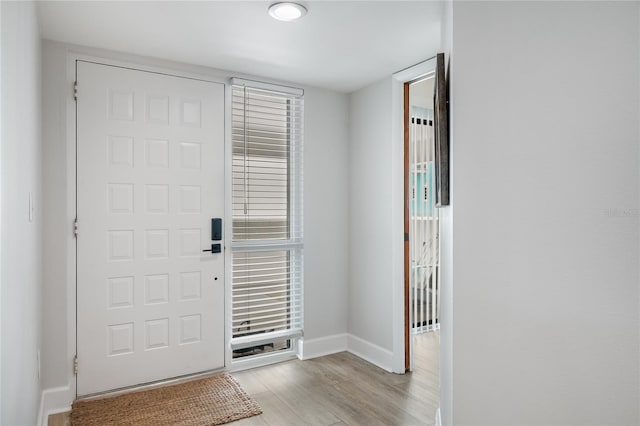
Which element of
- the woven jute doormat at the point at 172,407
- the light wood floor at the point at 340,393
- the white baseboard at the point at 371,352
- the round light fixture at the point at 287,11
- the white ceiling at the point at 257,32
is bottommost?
the light wood floor at the point at 340,393

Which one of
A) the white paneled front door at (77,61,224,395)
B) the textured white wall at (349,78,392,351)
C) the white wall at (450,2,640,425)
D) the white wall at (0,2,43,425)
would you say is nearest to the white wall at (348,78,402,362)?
the textured white wall at (349,78,392,351)

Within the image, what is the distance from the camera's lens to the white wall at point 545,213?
3.77 feet

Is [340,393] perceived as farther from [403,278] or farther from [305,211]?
[305,211]

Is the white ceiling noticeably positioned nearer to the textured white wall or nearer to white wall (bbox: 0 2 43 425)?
the textured white wall

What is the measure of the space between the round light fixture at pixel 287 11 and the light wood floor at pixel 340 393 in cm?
243

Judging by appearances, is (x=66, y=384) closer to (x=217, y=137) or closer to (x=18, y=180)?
(x=18, y=180)

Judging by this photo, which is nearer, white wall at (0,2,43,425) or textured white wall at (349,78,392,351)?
white wall at (0,2,43,425)

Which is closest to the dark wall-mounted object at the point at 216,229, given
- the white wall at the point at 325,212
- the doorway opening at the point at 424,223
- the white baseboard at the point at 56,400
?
the white wall at the point at 325,212

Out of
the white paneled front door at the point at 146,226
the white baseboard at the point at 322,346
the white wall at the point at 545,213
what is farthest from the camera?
the white baseboard at the point at 322,346

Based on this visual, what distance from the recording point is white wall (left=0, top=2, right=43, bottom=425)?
3.91 feet

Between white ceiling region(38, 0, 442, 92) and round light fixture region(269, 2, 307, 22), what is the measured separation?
0.13 feet

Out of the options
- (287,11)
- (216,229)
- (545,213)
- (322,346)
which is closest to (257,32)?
(287,11)

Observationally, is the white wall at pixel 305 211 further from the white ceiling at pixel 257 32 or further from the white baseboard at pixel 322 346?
the white ceiling at pixel 257 32

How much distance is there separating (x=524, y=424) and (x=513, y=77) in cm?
117
